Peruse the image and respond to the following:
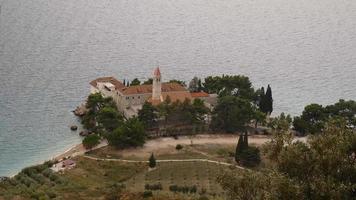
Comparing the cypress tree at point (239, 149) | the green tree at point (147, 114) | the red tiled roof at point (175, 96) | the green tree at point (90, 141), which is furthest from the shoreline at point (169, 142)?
the cypress tree at point (239, 149)

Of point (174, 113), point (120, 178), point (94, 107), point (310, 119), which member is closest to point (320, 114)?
point (310, 119)

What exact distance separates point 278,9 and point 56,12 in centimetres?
5245

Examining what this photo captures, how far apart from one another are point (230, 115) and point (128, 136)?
430 inches

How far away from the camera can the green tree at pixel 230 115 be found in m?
54.9

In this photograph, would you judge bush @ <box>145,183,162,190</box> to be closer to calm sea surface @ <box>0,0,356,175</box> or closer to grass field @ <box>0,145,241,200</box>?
grass field @ <box>0,145,241,200</box>

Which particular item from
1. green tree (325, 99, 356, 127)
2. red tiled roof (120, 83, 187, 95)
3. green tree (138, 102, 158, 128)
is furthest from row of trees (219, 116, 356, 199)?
red tiled roof (120, 83, 187, 95)

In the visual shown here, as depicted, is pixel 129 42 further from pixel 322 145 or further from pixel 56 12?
pixel 322 145

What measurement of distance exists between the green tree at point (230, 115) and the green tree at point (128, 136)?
8.80m

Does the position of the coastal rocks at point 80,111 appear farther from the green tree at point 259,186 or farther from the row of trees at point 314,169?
the row of trees at point 314,169

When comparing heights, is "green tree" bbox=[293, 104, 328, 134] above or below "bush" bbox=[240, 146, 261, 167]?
above

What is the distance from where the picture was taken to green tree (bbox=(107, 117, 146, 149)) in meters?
49.7

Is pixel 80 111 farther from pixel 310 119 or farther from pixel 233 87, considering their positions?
pixel 310 119

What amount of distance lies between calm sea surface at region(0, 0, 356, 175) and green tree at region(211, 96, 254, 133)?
46.1ft

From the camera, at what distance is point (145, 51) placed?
299ft
